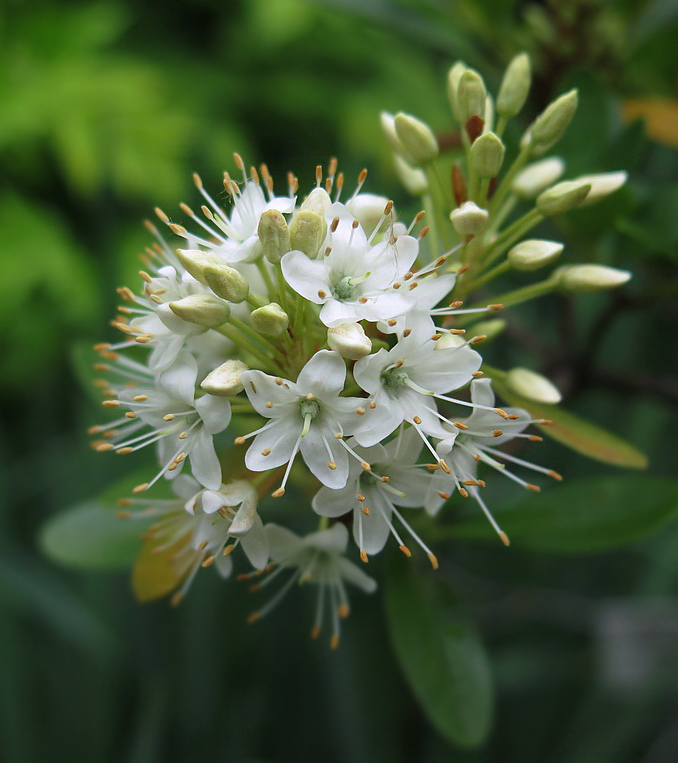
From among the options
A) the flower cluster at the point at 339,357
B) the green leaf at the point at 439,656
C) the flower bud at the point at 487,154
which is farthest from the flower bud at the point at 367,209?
the green leaf at the point at 439,656

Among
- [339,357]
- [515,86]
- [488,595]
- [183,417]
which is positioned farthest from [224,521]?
[488,595]

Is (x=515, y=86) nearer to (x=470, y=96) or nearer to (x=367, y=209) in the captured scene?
(x=470, y=96)

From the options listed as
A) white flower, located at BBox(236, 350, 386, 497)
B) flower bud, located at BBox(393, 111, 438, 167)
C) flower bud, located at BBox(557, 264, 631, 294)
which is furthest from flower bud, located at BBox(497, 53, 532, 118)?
white flower, located at BBox(236, 350, 386, 497)

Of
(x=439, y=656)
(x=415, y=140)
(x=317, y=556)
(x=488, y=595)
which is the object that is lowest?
(x=488, y=595)

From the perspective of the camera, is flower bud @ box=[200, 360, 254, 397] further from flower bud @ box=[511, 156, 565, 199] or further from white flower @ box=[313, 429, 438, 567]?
flower bud @ box=[511, 156, 565, 199]

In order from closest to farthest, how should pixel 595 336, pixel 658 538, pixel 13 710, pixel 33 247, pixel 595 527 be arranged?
pixel 595 527
pixel 595 336
pixel 13 710
pixel 658 538
pixel 33 247


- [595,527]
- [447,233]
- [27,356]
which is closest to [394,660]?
[595,527]

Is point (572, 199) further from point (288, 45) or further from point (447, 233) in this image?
point (288, 45)

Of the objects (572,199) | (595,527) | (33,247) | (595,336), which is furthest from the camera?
(33,247)
